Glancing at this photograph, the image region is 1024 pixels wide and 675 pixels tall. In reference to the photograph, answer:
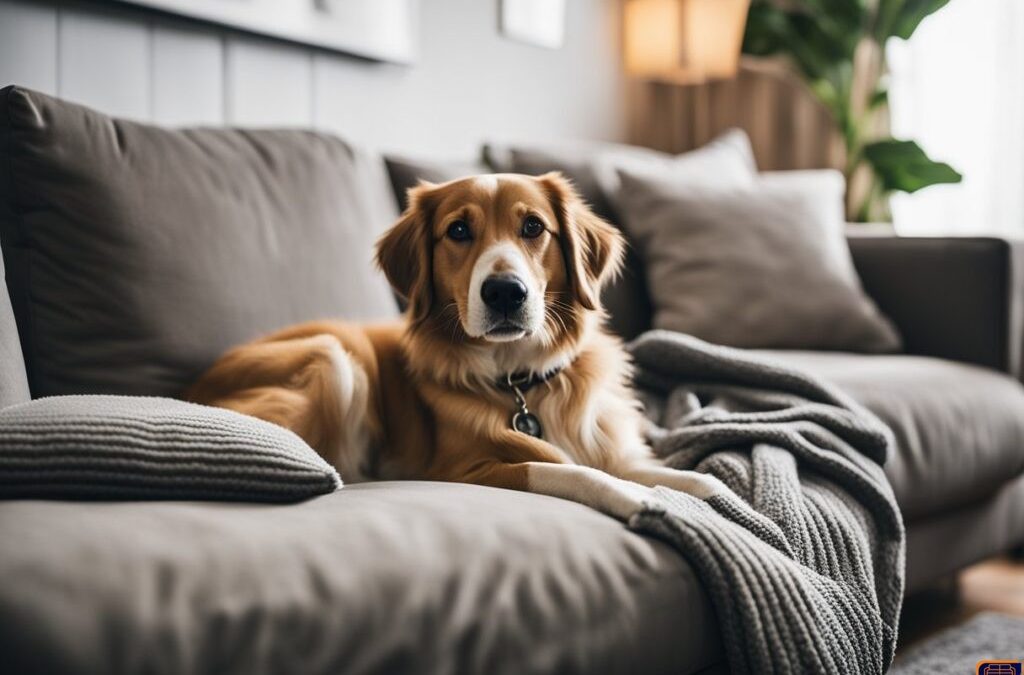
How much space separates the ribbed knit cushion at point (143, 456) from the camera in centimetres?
108

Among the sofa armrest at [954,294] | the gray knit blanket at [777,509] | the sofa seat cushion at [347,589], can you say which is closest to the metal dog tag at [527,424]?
the gray knit blanket at [777,509]

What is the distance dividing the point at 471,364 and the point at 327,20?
1407 millimetres

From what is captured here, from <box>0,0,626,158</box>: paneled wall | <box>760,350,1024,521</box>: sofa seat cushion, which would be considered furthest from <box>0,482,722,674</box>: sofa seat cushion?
<box>0,0,626,158</box>: paneled wall

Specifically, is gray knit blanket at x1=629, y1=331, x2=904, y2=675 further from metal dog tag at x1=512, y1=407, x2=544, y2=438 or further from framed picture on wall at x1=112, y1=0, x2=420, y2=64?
framed picture on wall at x1=112, y1=0, x2=420, y2=64

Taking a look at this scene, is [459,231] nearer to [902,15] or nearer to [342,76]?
[342,76]

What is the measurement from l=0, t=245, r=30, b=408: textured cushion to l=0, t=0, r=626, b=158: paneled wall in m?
0.85

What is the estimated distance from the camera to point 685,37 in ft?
12.0

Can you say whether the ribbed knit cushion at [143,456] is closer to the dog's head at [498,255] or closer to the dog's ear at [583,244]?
the dog's head at [498,255]

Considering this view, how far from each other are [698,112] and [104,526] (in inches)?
155

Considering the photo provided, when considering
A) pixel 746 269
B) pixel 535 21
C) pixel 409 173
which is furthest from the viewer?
pixel 535 21

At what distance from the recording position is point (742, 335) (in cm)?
250

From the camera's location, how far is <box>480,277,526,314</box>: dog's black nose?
1548mm

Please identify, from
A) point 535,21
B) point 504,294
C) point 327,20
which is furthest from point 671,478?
point 535,21

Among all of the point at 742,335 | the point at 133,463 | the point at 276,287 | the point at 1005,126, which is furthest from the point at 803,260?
the point at 133,463
